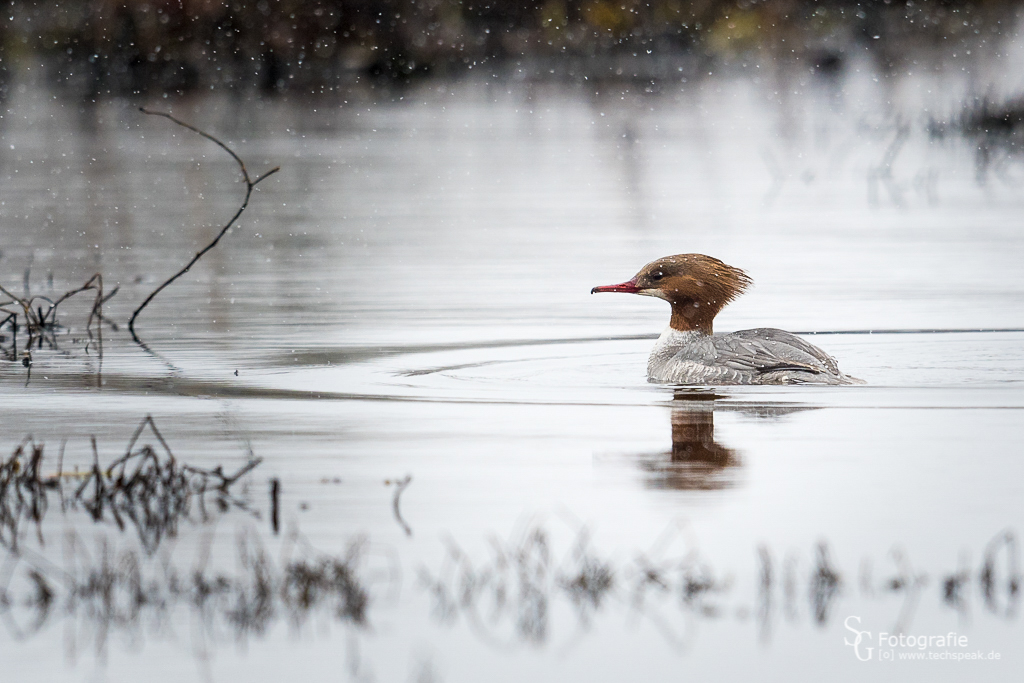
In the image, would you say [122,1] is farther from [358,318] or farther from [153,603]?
[153,603]

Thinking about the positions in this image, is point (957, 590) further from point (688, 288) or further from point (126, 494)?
point (688, 288)

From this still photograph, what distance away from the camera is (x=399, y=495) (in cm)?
777

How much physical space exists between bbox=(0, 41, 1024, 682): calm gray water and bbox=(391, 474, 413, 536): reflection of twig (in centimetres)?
2

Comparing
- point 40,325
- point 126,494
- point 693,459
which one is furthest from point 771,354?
point 40,325

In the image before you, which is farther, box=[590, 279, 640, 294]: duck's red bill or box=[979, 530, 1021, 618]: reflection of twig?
box=[590, 279, 640, 294]: duck's red bill

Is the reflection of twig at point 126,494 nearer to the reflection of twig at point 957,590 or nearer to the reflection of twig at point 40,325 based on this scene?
the reflection of twig at point 957,590

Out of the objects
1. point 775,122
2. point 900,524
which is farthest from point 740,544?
point 775,122

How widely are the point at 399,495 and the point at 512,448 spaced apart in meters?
1.36

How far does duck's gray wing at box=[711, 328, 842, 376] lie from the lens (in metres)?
11.4

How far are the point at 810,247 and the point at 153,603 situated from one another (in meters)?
15.5

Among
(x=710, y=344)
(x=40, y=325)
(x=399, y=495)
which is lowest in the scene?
(x=399, y=495)

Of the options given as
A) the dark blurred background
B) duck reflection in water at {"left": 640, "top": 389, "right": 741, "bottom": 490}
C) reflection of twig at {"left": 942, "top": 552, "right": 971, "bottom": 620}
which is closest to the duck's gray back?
duck reflection in water at {"left": 640, "top": 389, "right": 741, "bottom": 490}

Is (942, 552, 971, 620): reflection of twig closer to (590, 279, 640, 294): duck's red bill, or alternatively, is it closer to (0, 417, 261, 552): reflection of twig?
(0, 417, 261, 552): reflection of twig

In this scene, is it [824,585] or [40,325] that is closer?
[824,585]
